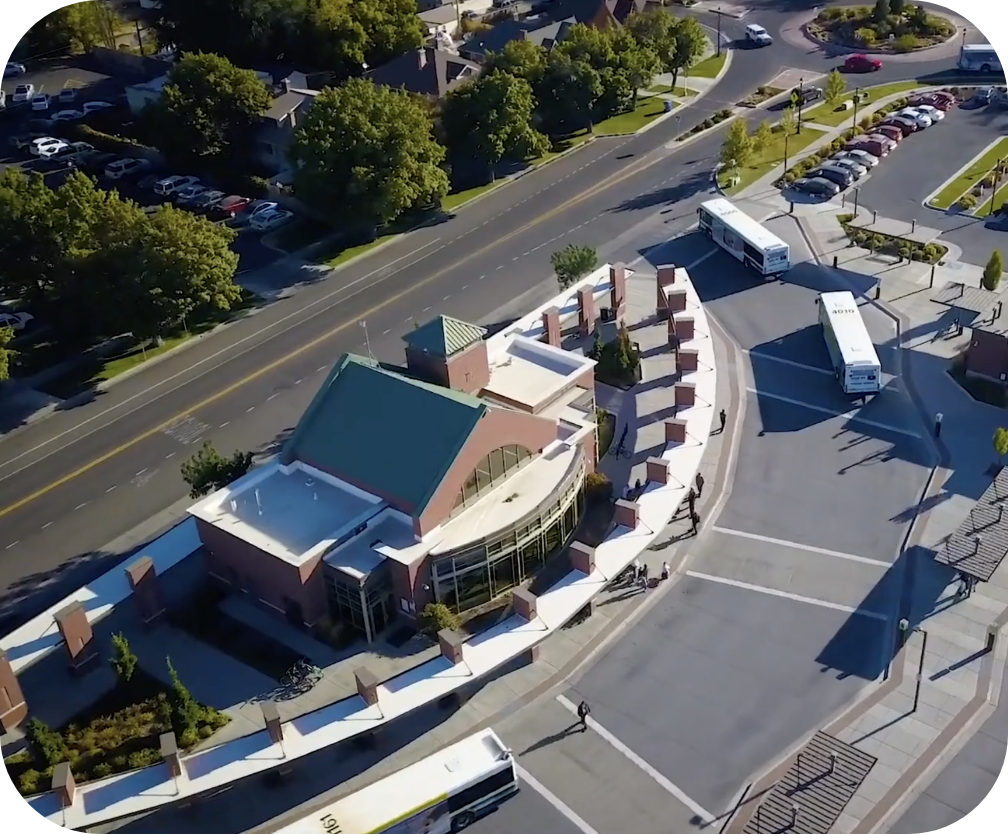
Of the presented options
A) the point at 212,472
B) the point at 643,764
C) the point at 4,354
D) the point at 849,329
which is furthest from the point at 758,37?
the point at 643,764

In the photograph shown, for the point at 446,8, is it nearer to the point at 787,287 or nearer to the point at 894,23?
the point at 894,23

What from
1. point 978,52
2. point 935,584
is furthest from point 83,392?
point 978,52

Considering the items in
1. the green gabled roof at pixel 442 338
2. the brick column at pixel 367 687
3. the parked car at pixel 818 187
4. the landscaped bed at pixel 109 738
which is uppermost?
the green gabled roof at pixel 442 338

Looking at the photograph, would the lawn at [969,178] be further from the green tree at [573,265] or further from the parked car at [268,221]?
the parked car at [268,221]

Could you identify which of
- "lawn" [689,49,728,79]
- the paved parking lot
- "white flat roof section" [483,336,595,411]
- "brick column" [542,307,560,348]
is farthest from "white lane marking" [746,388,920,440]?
"lawn" [689,49,728,79]

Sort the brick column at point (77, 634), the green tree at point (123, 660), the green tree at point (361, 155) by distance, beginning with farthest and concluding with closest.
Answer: the green tree at point (361, 155)
the brick column at point (77, 634)
the green tree at point (123, 660)

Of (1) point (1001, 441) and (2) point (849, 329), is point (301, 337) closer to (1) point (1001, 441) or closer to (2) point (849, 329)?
(2) point (849, 329)

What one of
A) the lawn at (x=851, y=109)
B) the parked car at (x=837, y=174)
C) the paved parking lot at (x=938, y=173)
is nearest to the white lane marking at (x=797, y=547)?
the paved parking lot at (x=938, y=173)
